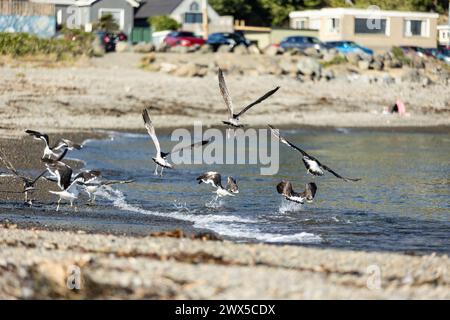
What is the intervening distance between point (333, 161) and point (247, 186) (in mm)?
5397

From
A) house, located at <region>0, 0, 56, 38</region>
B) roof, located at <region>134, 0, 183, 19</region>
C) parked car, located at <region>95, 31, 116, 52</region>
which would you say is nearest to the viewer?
parked car, located at <region>95, 31, 116, 52</region>

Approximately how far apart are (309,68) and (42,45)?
1010cm

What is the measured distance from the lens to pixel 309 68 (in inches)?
1603

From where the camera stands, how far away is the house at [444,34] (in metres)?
67.8

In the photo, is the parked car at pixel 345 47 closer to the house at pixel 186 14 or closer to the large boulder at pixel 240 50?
the large boulder at pixel 240 50

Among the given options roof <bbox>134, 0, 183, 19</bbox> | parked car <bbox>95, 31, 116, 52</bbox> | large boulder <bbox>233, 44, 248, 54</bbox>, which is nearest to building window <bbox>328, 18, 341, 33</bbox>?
roof <bbox>134, 0, 183, 19</bbox>

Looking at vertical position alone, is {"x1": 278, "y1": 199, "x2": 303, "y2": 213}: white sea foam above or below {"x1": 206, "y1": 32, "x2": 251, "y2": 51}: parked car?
below

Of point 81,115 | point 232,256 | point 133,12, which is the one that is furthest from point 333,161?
point 133,12

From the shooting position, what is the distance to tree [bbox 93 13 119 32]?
54.3 metres

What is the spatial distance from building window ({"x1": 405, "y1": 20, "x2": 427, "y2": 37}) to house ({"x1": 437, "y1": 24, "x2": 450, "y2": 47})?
2.85m

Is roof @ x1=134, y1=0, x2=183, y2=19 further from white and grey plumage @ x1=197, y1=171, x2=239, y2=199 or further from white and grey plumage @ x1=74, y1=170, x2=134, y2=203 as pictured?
white and grey plumage @ x1=74, y1=170, x2=134, y2=203
